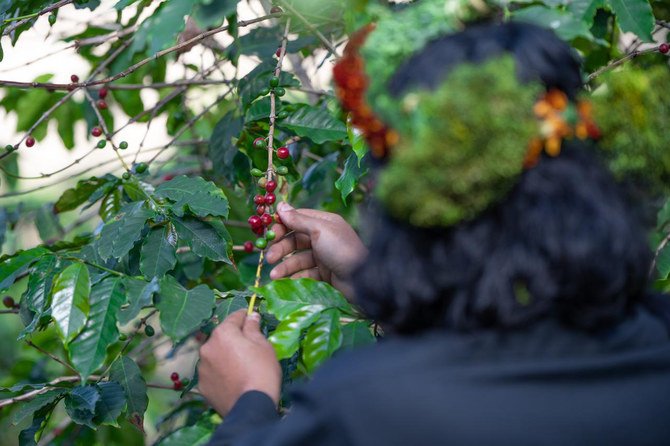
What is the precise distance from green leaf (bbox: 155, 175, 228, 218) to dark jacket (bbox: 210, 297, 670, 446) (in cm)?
80

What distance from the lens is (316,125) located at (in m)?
2.03

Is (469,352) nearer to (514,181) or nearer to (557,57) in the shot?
(514,181)

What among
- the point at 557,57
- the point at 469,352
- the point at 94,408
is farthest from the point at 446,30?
the point at 94,408

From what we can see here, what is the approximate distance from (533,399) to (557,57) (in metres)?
0.46

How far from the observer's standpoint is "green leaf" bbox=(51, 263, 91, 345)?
145 cm

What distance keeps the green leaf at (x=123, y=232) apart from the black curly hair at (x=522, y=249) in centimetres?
81

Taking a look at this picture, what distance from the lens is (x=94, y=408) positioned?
1685 mm

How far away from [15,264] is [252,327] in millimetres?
654

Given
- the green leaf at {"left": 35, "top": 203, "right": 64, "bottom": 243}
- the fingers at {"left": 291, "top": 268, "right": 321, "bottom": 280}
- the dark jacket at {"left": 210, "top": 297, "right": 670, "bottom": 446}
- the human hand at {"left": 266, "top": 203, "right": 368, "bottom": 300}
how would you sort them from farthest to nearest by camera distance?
the green leaf at {"left": 35, "top": 203, "right": 64, "bottom": 243}
the fingers at {"left": 291, "top": 268, "right": 321, "bottom": 280}
the human hand at {"left": 266, "top": 203, "right": 368, "bottom": 300}
the dark jacket at {"left": 210, "top": 297, "right": 670, "bottom": 446}

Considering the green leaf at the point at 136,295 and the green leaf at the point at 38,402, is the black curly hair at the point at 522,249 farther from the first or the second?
the green leaf at the point at 38,402

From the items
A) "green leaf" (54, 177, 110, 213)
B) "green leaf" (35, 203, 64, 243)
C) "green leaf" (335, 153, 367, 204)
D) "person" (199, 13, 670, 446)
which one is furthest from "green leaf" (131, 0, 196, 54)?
"green leaf" (35, 203, 64, 243)

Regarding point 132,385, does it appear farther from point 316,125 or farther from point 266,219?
point 316,125

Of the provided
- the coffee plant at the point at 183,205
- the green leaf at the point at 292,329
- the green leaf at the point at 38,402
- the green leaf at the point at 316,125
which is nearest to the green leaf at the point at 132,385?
the coffee plant at the point at 183,205

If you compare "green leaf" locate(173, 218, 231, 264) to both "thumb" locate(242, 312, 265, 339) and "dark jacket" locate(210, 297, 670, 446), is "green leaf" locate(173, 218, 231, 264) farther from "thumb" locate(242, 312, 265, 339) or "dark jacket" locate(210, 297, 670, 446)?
"dark jacket" locate(210, 297, 670, 446)
